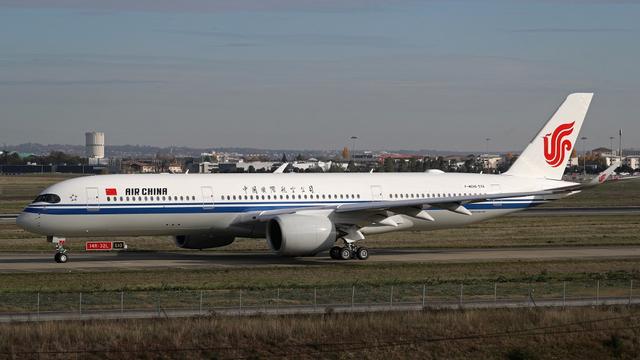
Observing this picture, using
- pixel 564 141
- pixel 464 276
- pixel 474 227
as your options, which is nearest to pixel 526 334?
pixel 464 276

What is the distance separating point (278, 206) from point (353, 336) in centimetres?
1971

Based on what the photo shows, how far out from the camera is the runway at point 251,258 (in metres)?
46.0

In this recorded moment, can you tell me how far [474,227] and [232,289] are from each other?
32697 millimetres

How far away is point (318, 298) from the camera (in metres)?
35.6

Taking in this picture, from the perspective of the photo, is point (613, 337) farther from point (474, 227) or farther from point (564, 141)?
point (474, 227)

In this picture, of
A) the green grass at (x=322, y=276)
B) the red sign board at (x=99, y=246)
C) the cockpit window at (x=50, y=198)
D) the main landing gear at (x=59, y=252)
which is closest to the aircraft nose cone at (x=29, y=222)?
the cockpit window at (x=50, y=198)

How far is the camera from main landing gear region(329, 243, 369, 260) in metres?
48.8

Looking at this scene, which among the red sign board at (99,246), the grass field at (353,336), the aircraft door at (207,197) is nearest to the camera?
the grass field at (353,336)

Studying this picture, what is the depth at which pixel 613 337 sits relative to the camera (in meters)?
31.9

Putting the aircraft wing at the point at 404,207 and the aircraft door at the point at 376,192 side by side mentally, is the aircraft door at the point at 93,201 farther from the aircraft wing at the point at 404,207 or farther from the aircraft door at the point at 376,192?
the aircraft door at the point at 376,192

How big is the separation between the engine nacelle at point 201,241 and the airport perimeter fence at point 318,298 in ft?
42.5

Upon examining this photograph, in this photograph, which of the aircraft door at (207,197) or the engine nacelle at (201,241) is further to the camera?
the engine nacelle at (201,241)

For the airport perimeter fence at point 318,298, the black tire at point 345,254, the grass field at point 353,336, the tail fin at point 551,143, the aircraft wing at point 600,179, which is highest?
the tail fin at point 551,143

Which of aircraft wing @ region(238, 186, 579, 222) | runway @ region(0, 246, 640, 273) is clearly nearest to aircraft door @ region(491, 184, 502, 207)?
aircraft wing @ region(238, 186, 579, 222)
